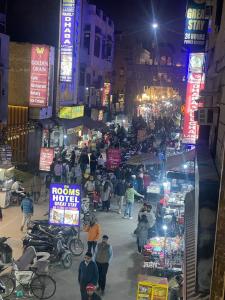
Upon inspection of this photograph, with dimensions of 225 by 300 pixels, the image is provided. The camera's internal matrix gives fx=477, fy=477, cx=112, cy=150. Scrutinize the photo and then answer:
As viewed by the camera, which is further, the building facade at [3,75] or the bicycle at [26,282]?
the building facade at [3,75]

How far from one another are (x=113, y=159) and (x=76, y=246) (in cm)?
1087

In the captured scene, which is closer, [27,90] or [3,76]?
[3,76]

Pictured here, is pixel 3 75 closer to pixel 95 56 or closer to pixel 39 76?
pixel 39 76

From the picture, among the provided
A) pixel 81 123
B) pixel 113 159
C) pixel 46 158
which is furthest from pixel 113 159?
pixel 81 123

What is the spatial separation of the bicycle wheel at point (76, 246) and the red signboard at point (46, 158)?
973 cm

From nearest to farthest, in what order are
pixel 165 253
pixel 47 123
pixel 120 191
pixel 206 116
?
pixel 206 116
pixel 165 253
pixel 120 191
pixel 47 123

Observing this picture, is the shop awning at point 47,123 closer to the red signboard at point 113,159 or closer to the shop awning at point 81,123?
the shop awning at point 81,123

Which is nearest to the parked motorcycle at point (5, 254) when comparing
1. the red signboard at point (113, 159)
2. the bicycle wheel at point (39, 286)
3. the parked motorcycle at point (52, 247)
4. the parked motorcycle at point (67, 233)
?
the parked motorcycle at point (52, 247)

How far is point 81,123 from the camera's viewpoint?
36875mm

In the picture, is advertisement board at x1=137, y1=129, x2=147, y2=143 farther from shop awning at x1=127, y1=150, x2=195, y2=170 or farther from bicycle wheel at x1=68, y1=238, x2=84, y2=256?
bicycle wheel at x1=68, y1=238, x2=84, y2=256

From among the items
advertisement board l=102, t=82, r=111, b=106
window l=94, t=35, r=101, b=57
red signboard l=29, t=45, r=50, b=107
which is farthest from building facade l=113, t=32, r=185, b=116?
red signboard l=29, t=45, r=50, b=107

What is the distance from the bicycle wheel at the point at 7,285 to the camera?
11.4m

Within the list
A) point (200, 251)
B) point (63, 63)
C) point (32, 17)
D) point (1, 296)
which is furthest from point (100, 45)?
point (200, 251)

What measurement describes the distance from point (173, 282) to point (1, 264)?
427cm
